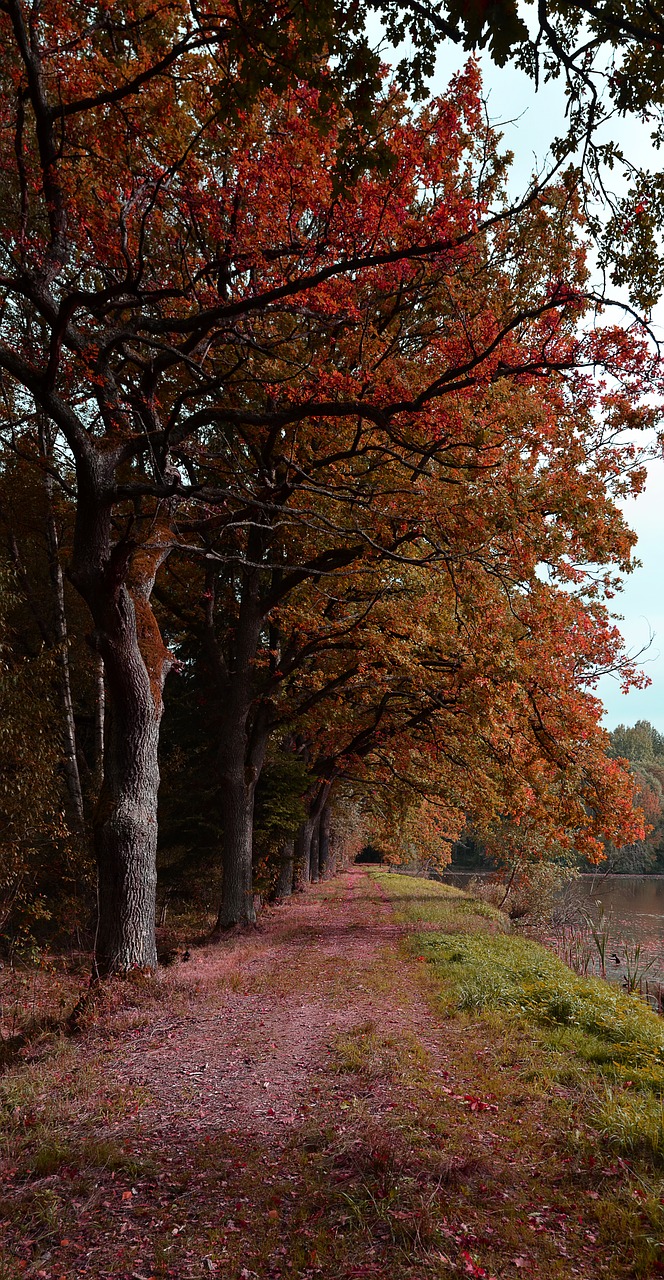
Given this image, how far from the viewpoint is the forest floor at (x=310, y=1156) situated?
3484mm

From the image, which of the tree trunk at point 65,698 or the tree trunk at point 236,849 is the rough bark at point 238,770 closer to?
the tree trunk at point 236,849

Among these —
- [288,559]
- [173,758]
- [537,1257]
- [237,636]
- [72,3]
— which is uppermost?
[72,3]

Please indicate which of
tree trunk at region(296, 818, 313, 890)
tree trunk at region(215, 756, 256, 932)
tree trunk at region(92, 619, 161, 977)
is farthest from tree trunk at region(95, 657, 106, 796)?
tree trunk at region(296, 818, 313, 890)

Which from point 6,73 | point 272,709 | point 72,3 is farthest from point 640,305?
point 272,709

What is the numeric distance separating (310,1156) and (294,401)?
8011 mm

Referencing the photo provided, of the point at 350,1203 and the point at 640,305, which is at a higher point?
the point at 640,305

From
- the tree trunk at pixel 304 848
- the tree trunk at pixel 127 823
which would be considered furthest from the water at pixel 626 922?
the tree trunk at pixel 304 848

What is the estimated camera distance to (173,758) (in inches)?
700

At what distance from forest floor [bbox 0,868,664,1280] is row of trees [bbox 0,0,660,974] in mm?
2507

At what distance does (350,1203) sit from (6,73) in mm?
10514

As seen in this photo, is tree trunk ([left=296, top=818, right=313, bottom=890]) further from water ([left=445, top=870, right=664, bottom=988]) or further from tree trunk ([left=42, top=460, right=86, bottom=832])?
tree trunk ([left=42, top=460, right=86, bottom=832])

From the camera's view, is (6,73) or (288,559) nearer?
(6,73)

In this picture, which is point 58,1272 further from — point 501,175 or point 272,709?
point 272,709

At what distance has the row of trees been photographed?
21.1ft
